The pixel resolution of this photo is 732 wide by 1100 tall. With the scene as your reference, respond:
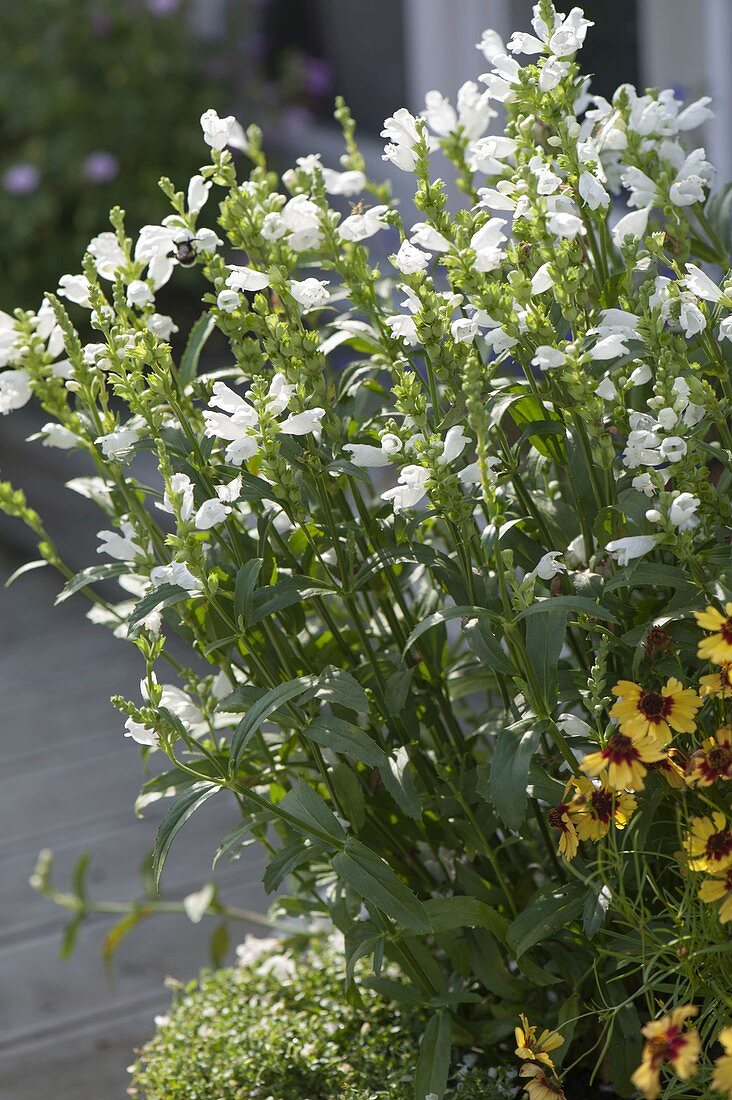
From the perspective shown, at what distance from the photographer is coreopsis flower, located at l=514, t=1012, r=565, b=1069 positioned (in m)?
1.00

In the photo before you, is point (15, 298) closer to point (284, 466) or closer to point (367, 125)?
point (367, 125)

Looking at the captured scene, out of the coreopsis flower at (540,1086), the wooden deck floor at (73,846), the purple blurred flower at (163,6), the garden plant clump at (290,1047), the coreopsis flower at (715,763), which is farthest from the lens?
the purple blurred flower at (163,6)

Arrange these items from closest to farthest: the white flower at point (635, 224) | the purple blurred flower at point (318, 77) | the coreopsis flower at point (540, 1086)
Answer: the coreopsis flower at point (540, 1086)
the white flower at point (635, 224)
the purple blurred flower at point (318, 77)

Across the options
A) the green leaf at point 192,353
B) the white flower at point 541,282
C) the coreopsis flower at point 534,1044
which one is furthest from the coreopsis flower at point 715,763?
the green leaf at point 192,353

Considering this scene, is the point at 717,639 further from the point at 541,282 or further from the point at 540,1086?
the point at 540,1086

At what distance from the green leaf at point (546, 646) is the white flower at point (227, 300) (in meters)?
0.35

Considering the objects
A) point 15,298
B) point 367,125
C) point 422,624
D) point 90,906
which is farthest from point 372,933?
point 15,298

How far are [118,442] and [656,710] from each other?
479 mm

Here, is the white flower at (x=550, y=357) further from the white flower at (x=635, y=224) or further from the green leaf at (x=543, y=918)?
the green leaf at (x=543, y=918)

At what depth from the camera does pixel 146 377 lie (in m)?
1.02

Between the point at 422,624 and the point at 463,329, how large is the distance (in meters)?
0.24

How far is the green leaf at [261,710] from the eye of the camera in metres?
1.00

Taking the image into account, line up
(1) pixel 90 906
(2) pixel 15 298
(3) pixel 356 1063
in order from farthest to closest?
A: (2) pixel 15 298 → (1) pixel 90 906 → (3) pixel 356 1063

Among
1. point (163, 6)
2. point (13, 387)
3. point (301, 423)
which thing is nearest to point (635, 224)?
point (301, 423)
